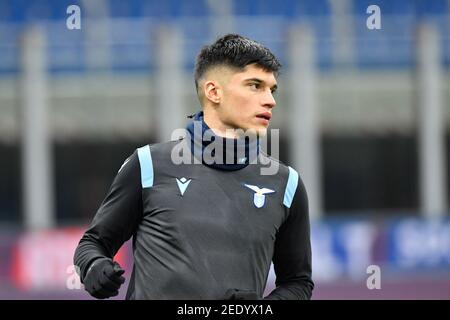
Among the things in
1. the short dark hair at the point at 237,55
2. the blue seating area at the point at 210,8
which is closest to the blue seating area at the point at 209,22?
the blue seating area at the point at 210,8

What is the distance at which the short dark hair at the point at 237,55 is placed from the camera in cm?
326

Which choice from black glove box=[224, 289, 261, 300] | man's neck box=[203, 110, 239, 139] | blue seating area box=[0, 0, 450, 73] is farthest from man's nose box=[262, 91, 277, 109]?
blue seating area box=[0, 0, 450, 73]

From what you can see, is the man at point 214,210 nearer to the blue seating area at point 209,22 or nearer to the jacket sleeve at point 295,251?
the jacket sleeve at point 295,251

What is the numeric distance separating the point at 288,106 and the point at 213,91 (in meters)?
15.5

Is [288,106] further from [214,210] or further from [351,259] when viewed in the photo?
[214,210]

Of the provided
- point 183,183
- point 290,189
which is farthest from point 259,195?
point 183,183

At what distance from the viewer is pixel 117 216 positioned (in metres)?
3.22

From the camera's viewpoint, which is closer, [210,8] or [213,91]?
[213,91]

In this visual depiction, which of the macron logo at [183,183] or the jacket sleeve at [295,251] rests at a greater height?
the macron logo at [183,183]

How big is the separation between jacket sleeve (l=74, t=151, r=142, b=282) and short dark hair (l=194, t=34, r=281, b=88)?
390 millimetres

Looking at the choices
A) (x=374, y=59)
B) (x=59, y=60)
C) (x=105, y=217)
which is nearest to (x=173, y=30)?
(x=59, y=60)

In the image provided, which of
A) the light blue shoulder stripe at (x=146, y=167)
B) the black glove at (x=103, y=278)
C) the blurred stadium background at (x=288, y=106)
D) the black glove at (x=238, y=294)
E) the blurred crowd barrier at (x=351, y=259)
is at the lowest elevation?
the blurred crowd barrier at (x=351, y=259)

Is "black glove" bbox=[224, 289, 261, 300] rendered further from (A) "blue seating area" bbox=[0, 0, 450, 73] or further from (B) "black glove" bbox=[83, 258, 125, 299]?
(A) "blue seating area" bbox=[0, 0, 450, 73]

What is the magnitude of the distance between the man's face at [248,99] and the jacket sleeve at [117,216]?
0.32 meters
